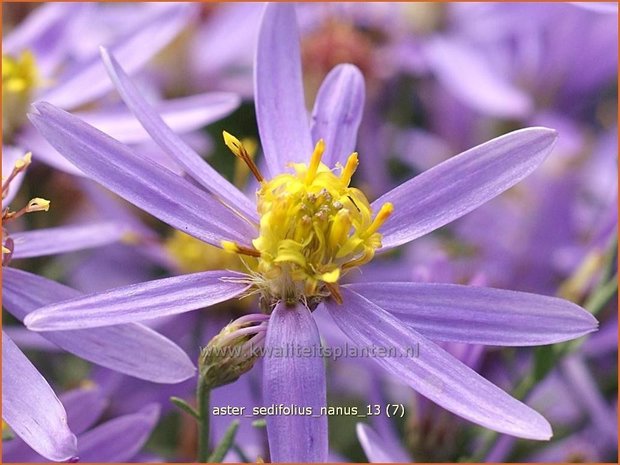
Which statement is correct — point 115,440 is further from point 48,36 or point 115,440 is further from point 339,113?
point 48,36

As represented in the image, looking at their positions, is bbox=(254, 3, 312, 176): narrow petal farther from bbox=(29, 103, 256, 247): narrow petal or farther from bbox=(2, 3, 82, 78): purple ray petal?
bbox=(2, 3, 82, 78): purple ray petal

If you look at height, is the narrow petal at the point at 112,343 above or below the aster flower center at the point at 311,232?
below

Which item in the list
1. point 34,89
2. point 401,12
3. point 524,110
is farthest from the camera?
point 401,12

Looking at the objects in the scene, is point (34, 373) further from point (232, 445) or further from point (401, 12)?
point (401, 12)

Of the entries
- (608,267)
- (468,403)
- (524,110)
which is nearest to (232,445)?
(468,403)

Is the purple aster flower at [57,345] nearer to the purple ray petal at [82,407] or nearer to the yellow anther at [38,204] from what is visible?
the yellow anther at [38,204]

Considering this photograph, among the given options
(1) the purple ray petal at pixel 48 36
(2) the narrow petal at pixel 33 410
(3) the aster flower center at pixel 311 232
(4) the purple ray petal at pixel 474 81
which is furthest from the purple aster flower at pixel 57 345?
(4) the purple ray petal at pixel 474 81
